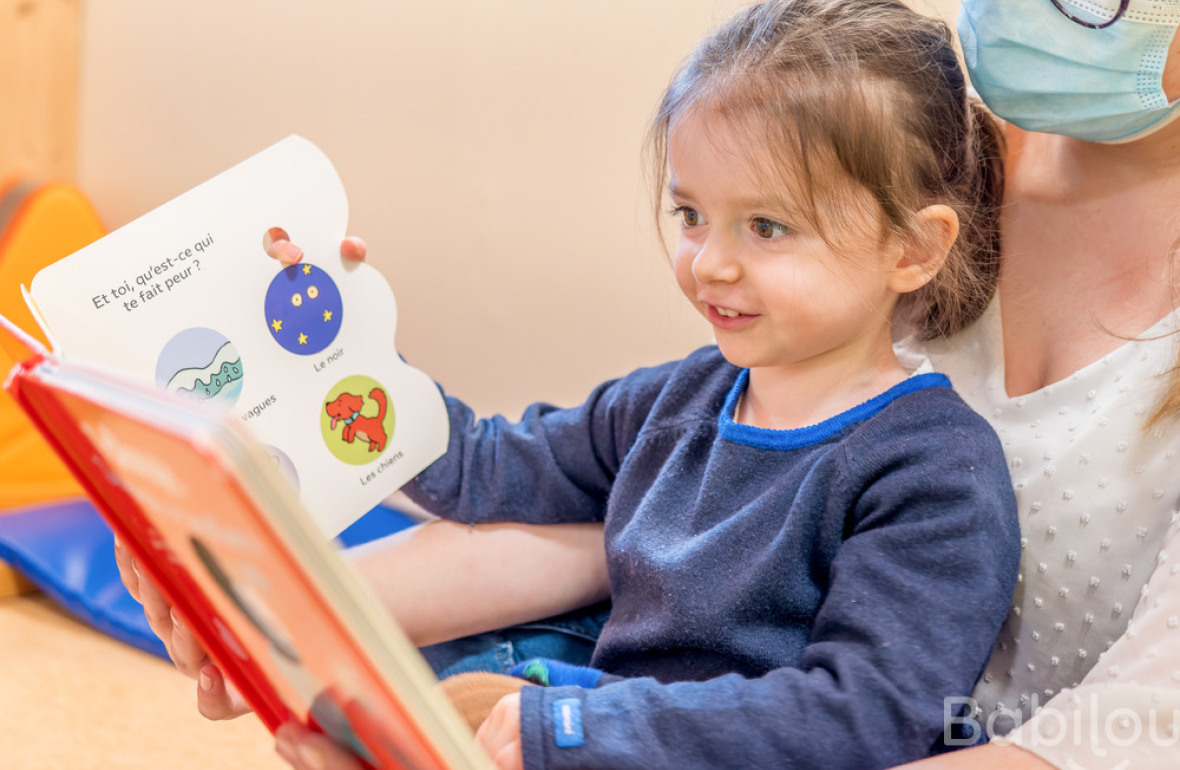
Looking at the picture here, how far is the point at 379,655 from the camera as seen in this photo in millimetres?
455

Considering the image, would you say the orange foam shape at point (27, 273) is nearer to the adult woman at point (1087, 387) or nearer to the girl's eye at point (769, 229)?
the adult woman at point (1087, 387)

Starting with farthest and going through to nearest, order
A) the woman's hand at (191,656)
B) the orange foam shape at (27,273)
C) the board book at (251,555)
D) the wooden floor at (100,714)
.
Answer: the orange foam shape at (27,273)
the wooden floor at (100,714)
the woman's hand at (191,656)
the board book at (251,555)

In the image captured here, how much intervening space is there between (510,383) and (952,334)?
0.75 meters

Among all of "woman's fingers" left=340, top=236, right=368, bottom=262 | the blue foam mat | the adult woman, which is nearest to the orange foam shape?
the blue foam mat

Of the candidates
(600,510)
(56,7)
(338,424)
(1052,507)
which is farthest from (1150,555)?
(56,7)

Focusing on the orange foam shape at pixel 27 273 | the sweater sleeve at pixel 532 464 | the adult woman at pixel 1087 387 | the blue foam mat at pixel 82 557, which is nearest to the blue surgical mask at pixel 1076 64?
the adult woman at pixel 1087 387

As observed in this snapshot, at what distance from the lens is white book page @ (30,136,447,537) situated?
0.80 m

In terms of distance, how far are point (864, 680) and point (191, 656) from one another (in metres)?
0.50

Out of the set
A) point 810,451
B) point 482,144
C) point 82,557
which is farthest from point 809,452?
point 82,557

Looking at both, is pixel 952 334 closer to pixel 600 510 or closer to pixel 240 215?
pixel 600 510

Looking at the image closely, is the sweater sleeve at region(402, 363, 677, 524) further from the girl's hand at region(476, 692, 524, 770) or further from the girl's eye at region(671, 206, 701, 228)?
the girl's hand at region(476, 692, 524, 770)

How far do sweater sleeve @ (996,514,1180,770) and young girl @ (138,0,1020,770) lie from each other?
63 millimetres

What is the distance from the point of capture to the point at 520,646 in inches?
41.1

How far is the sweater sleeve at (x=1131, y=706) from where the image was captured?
65 centimetres
